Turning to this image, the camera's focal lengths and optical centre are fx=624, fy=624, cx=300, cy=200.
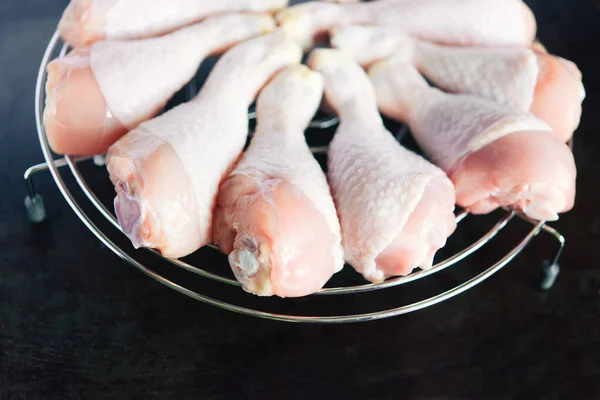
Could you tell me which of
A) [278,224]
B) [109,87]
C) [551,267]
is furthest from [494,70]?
[109,87]

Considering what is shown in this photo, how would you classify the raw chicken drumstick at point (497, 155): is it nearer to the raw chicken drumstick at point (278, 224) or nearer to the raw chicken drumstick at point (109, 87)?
the raw chicken drumstick at point (278, 224)

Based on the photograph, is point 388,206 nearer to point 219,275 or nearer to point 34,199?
point 219,275

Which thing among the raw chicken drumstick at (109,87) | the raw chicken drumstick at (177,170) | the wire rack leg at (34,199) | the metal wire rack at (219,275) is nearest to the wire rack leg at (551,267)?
the metal wire rack at (219,275)

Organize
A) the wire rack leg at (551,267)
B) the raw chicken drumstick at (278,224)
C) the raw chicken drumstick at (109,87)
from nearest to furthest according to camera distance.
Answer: the raw chicken drumstick at (278,224)
the raw chicken drumstick at (109,87)
the wire rack leg at (551,267)

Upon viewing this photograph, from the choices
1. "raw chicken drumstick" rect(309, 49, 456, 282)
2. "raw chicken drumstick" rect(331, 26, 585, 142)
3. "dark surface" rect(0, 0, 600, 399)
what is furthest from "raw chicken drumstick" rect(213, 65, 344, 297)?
"raw chicken drumstick" rect(331, 26, 585, 142)

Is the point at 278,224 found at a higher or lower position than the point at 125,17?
lower
